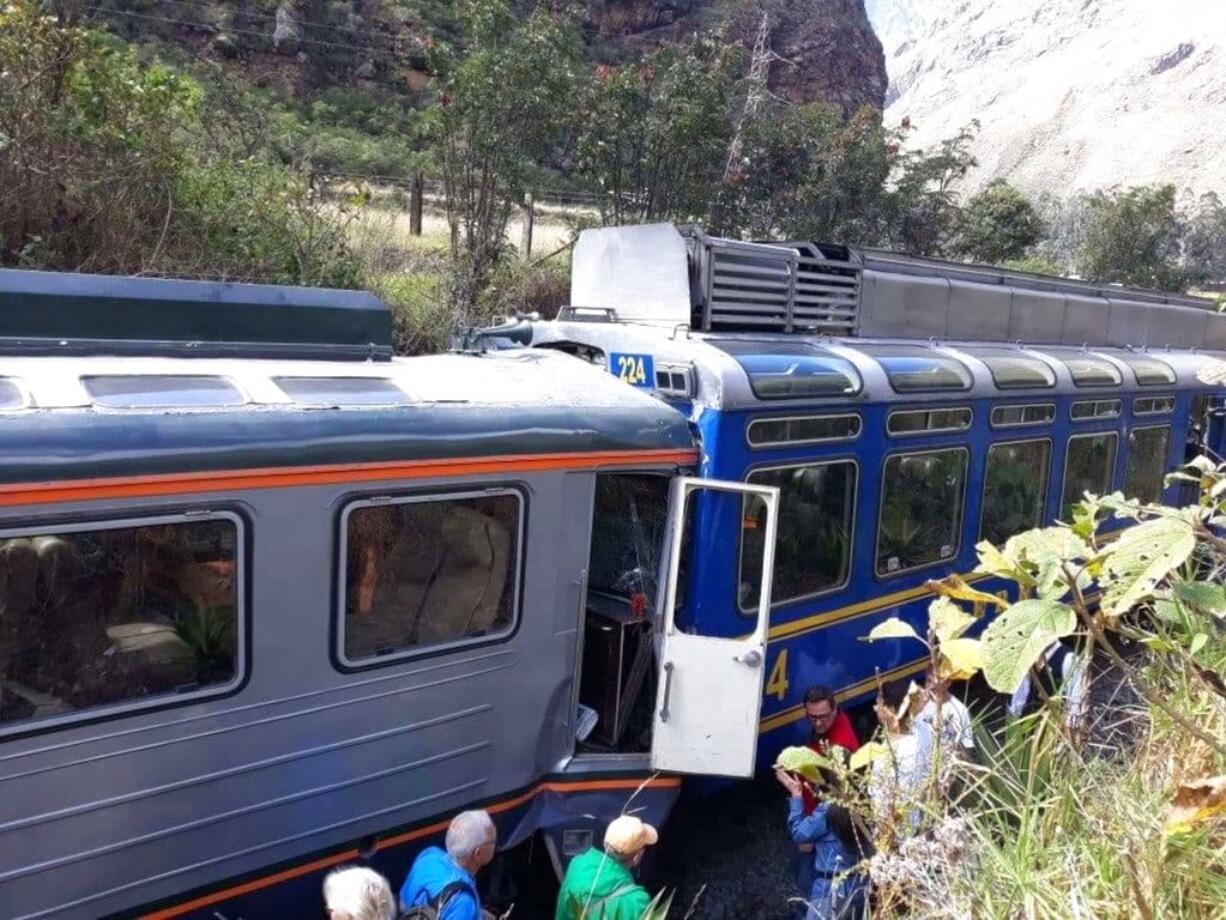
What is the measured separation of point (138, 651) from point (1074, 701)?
3.19 m

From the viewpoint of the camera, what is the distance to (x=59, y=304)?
13.5 feet

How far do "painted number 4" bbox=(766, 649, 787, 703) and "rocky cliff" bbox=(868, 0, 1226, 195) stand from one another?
197ft

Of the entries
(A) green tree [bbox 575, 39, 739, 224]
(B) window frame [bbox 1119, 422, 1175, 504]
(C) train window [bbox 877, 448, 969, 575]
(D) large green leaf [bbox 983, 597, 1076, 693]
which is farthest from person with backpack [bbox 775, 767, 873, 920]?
(A) green tree [bbox 575, 39, 739, 224]

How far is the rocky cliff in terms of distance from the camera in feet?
219

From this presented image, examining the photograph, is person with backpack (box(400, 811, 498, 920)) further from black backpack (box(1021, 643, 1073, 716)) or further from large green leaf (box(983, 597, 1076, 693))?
large green leaf (box(983, 597, 1076, 693))

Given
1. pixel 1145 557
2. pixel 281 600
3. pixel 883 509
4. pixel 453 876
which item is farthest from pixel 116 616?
pixel 883 509

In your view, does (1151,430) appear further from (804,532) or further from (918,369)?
(804,532)

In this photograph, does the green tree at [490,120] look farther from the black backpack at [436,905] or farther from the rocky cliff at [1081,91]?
the rocky cliff at [1081,91]

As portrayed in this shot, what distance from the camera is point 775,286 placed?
6621mm

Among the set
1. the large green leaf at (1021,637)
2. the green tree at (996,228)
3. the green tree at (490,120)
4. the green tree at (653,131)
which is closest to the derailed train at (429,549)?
the large green leaf at (1021,637)

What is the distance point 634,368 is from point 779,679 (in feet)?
6.29

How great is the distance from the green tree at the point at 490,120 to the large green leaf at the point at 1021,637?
34.5 ft

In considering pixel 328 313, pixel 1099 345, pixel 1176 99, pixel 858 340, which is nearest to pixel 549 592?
pixel 328 313

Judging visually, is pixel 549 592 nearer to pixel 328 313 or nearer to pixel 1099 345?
pixel 328 313
